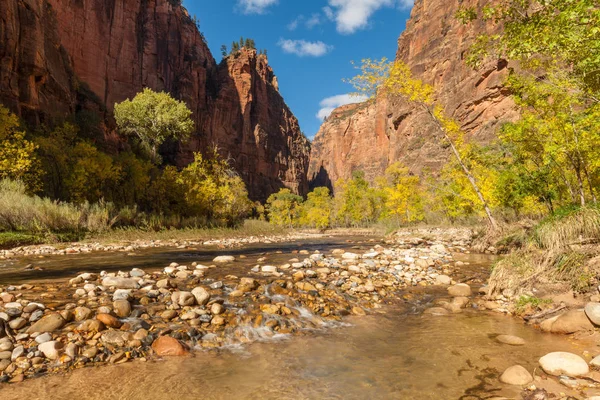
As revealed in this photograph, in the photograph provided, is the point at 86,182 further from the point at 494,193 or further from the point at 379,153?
the point at 379,153

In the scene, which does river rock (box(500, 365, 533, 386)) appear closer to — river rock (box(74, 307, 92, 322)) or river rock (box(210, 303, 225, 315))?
river rock (box(210, 303, 225, 315))

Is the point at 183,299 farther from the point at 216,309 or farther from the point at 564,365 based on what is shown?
the point at 564,365

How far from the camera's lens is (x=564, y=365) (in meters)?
3.63

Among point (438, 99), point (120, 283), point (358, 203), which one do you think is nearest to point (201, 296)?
point (120, 283)

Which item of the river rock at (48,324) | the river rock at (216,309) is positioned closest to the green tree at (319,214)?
the river rock at (216,309)

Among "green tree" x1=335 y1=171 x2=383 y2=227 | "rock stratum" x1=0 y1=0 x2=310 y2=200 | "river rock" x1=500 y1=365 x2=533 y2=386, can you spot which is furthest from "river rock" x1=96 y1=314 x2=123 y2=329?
"green tree" x1=335 y1=171 x2=383 y2=227

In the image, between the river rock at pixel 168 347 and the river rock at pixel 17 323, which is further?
the river rock at pixel 17 323

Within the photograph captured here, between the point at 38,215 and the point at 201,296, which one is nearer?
the point at 201,296

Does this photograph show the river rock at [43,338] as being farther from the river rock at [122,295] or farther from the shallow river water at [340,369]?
the river rock at [122,295]

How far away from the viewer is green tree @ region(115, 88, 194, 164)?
1766 inches

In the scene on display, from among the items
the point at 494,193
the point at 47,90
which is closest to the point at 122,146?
the point at 47,90

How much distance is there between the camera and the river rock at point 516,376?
3484 millimetres

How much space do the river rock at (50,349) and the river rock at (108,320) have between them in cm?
68

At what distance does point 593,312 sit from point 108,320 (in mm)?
7445
